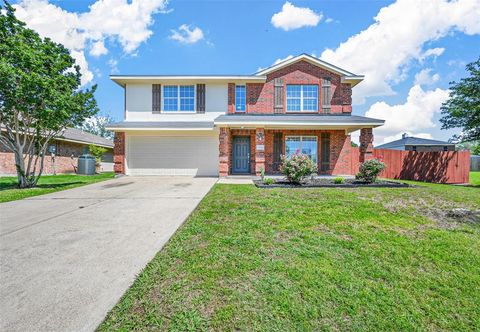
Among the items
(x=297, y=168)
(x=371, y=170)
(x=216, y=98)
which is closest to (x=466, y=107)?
(x=371, y=170)

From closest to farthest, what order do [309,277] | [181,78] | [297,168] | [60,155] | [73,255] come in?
[309,277] → [73,255] → [297,168] → [181,78] → [60,155]

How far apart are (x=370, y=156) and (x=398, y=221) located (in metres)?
8.83

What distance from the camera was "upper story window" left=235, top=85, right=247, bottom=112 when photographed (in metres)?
15.5

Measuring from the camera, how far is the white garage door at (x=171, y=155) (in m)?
15.1

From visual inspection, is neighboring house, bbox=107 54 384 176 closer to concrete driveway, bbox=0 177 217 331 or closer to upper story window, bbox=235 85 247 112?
upper story window, bbox=235 85 247 112

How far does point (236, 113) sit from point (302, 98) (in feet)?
14.2

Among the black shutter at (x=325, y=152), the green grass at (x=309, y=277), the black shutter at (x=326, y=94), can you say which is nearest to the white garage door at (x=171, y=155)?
the black shutter at (x=325, y=152)

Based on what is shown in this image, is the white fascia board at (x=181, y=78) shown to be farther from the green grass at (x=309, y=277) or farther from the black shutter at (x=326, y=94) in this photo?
the green grass at (x=309, y=277)

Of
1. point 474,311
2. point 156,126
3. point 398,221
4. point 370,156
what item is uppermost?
point 156,126

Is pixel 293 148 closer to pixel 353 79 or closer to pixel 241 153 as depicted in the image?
pixel 241 153

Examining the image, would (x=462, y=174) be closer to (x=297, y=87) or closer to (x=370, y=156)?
(x=370, y=156)

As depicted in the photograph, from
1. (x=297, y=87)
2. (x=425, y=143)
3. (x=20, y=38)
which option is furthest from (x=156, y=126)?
(x=425, y=143)

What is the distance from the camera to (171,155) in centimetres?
1509

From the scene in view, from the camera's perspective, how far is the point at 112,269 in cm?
319
